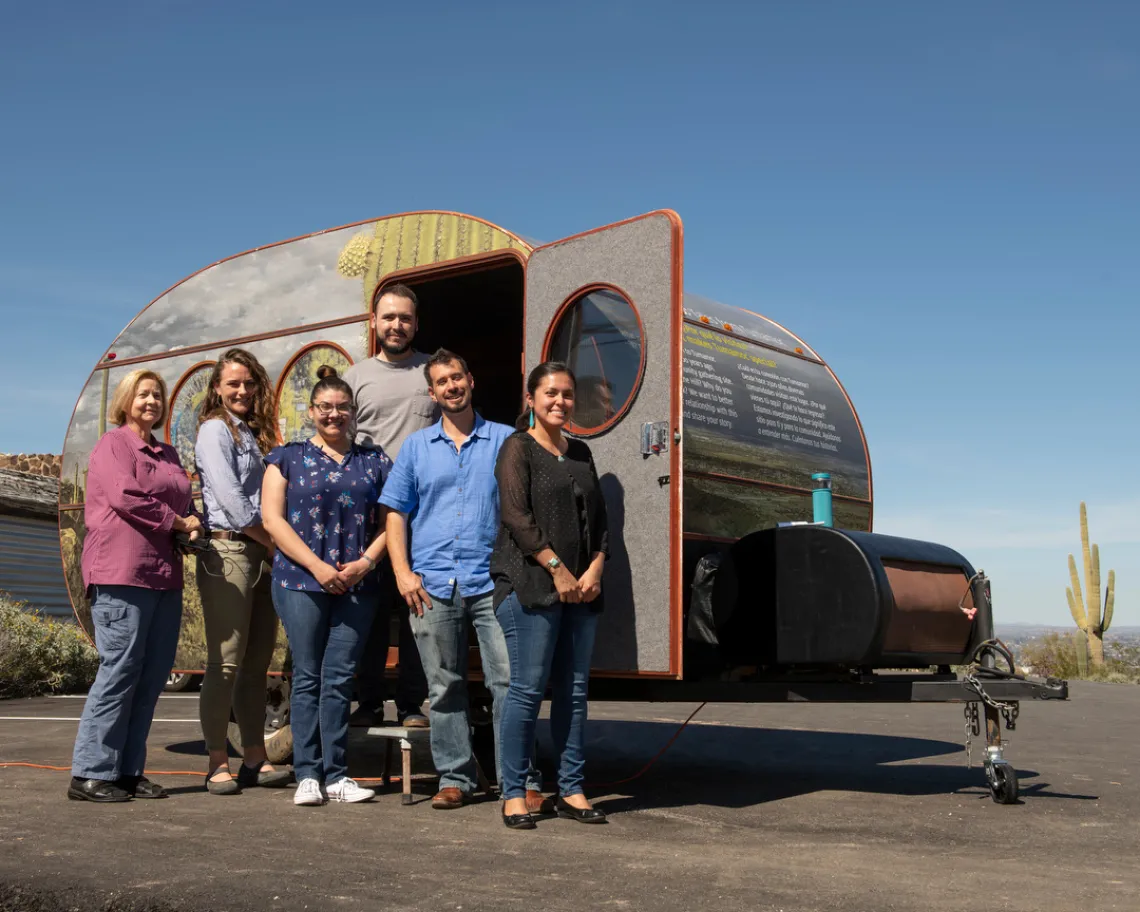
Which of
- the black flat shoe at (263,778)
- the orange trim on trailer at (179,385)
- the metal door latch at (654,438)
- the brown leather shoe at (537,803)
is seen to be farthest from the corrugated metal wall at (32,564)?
the metal door latch at (654,438)

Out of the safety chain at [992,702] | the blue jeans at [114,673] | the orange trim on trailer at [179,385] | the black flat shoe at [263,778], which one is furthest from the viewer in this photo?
the orange trim on trailer at [179,385]

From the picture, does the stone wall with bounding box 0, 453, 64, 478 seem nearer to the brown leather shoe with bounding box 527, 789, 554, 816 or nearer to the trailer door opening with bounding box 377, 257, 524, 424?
the trailer door opening with bounding box 377, 257, 524, 424

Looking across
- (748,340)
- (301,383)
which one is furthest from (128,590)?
(748,340)

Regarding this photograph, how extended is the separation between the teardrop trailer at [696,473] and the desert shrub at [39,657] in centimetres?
658

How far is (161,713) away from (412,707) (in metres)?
6.11

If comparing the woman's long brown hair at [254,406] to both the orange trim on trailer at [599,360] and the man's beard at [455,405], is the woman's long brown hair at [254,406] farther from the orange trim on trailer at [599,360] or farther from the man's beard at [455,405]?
the orange trim on trailer at [599,360]

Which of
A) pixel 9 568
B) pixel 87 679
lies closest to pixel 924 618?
pixel 87 679

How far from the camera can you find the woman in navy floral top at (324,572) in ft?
18.2

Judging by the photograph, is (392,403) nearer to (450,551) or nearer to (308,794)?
(450,551)

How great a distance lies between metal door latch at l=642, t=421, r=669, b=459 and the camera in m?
5.62

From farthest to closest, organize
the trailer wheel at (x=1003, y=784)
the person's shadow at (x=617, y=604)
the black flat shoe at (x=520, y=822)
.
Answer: the trailer wheel at (x=1003, y=784)
the person's shadow at (x=617, y=604)
the black flat shoe at (x=520, y=822)

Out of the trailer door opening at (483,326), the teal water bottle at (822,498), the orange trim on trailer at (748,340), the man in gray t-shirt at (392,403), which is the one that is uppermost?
the trailer door opening at (483,326)

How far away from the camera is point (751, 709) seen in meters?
13.1

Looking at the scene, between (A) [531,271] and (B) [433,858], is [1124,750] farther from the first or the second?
(B) [433,858]
